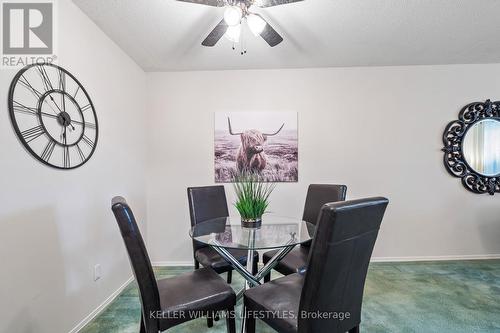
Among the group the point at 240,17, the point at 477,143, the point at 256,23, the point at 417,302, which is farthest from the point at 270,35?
the point at 477,143

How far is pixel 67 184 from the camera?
1.77 m

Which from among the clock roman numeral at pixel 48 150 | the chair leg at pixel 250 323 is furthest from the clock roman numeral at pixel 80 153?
the chair leg at pixel 250 323

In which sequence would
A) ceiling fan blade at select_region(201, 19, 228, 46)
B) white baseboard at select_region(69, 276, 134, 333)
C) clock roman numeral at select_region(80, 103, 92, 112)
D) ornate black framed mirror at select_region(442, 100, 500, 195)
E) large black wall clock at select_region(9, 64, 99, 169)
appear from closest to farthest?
large black wall clock at select_region(9, 64, 99, 169), ceiling fan blade at select_region(201, 19, 228, 46), white baseboard at select_region(69, 276, 134, 333), clock roman numeral at select_region(80, 103, 92, 112), ornate black framed mirror at select_region(442, 100, 500, 195)

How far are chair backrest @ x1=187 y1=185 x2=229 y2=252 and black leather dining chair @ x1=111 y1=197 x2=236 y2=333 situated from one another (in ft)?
2.59

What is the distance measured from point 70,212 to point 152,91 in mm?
1883

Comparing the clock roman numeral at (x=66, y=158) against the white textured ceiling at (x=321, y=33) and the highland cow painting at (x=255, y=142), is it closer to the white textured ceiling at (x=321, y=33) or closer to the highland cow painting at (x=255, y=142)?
the white textured ceiling at (x=321, y=33)

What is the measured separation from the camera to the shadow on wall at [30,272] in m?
1.33

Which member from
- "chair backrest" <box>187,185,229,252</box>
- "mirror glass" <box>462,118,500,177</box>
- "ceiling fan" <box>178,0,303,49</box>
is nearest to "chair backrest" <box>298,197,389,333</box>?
"ceiling fan" <box>178,0,303,49</box>

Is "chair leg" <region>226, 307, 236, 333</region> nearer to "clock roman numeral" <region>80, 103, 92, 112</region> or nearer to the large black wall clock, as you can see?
the large black wall clock

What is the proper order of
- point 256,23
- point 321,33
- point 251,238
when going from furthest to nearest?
1. point 321,33
2. point 251,238
3. point 256,23

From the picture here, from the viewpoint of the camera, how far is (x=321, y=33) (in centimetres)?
229

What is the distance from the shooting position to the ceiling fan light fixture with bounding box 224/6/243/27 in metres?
1.45

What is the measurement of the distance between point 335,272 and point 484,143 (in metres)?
3.34

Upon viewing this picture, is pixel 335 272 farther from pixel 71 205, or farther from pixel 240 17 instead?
pixel 71 205
